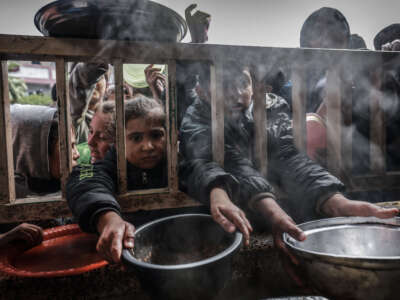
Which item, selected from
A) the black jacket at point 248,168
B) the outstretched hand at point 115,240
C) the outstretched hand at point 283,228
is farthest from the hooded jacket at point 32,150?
the outstretched hand at point 283,228

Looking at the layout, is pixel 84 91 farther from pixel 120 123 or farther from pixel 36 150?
pixel 120 123

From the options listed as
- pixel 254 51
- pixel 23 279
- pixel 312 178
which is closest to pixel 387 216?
pixel 312 178

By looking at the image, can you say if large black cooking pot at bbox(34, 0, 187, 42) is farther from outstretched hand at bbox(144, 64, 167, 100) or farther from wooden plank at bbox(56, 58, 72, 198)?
outstretched hand at bbox(144, 64, 167, 100)

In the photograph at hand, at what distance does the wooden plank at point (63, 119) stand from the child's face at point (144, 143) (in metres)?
0.72

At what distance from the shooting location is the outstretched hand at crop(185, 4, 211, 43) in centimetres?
226

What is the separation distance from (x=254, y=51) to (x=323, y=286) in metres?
1.53

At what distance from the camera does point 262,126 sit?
2.07 m

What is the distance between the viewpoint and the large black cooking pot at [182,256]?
950 millimetres

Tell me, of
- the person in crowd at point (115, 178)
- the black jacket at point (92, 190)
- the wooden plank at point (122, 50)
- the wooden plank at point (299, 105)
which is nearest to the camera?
the person in crowd at point (115, 178)

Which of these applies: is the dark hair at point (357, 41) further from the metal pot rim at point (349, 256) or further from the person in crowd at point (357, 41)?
the metal pot rim at point (349, 256)

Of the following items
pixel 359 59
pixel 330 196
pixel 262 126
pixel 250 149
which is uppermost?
pixel 359 59

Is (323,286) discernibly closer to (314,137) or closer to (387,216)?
(387,216)

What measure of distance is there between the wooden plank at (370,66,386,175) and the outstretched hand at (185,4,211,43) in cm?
148

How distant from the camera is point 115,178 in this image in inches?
77.1
